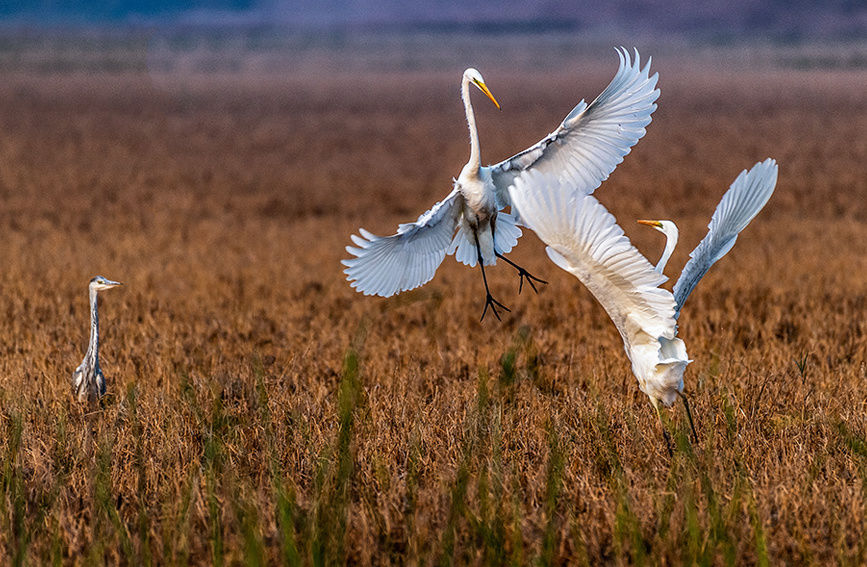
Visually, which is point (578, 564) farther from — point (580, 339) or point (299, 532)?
point (580, 339)

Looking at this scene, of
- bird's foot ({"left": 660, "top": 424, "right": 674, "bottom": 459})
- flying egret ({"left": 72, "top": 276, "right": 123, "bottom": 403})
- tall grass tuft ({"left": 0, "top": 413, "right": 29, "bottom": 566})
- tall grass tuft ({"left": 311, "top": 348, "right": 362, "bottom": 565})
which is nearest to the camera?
tall grass tuft ({"left": 311, "top": 348, "right": 362, "bottom": 565})

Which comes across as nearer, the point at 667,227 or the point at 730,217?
the point at 730,217

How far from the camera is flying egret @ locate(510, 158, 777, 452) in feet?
11.6

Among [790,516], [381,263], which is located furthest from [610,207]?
[790,516]

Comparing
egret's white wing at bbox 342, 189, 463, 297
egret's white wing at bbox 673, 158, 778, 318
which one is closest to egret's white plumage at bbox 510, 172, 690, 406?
egret's white wing at bbox 673, 158, 778, 318

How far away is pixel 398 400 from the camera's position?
5.04 metres

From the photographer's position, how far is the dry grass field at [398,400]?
342 cm

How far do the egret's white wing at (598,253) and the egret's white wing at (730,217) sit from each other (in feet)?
0.97

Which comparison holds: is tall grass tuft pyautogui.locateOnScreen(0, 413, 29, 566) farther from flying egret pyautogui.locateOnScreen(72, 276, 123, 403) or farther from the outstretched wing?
the outstretched wing

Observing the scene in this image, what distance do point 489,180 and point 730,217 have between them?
1.22m

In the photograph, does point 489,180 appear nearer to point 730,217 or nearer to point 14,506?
point 730,217

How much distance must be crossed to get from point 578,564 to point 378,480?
0.86 meters

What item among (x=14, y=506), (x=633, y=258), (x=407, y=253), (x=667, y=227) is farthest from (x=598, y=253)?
(x=14, y=506)

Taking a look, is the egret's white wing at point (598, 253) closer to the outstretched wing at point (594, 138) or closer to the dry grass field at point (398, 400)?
the dry grass field at point (398, 400)
